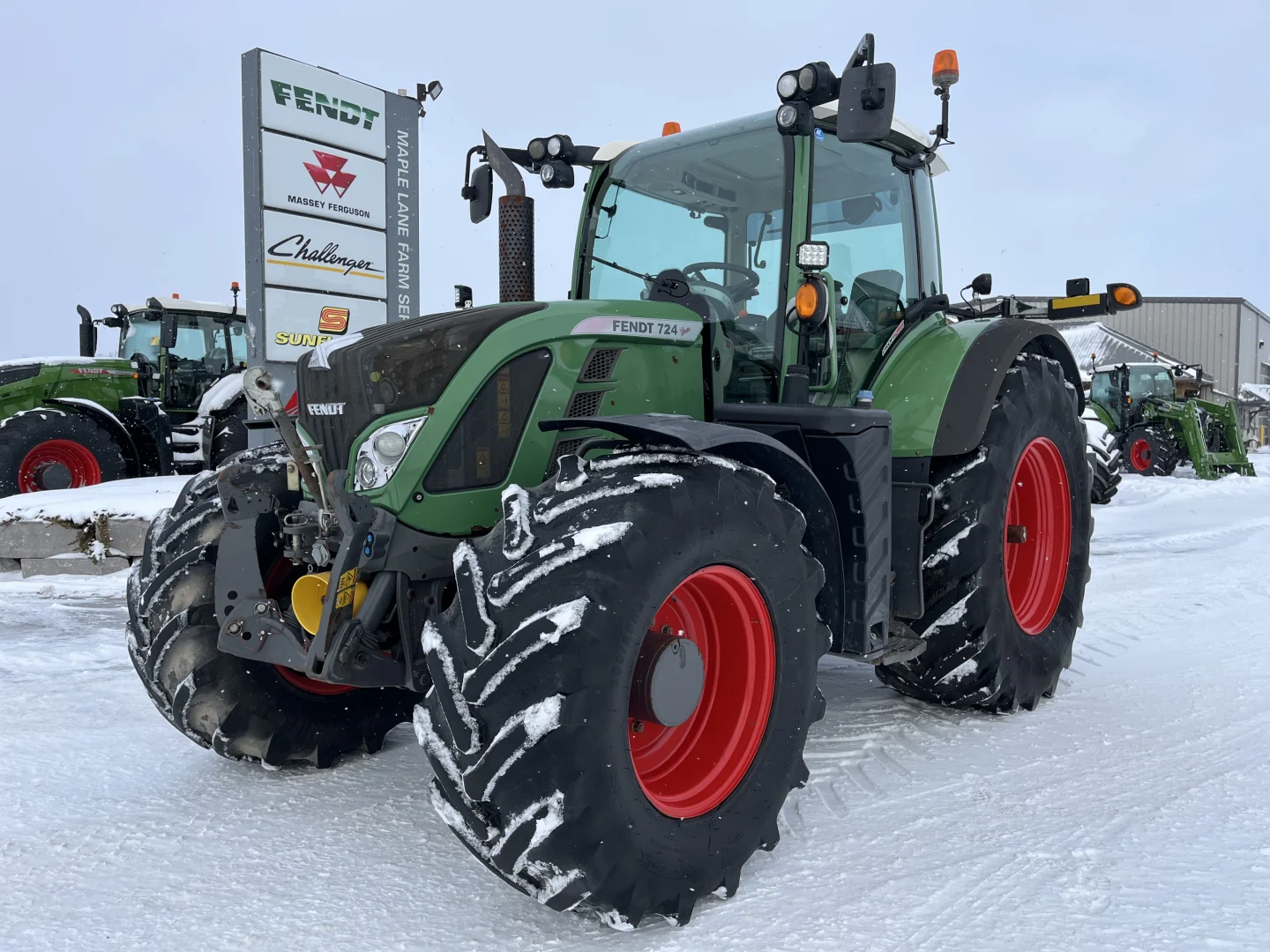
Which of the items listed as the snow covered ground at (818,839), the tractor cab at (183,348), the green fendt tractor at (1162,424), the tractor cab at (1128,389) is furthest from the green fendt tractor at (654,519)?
the tractor cab at (1128,389)

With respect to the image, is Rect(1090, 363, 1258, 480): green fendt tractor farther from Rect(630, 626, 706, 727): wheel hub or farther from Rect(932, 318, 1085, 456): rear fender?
Rect(630, 626, 706, 727): wheel hub

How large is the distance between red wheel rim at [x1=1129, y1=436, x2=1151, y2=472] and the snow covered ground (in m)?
16.8

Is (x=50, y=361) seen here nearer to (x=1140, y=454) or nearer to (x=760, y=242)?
(x=760, y=242)

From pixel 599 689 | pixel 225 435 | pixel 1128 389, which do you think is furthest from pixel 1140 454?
pixel 599 689

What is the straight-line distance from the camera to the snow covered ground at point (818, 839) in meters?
2.26

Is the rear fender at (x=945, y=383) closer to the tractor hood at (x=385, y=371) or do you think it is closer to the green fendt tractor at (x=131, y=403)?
the tractor hood at (x=385, y=371)

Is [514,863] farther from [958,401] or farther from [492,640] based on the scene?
[958,401]

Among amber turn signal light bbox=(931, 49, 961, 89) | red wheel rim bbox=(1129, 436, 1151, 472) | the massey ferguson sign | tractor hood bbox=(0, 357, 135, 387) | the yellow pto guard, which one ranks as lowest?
red wheel rim bbox=(1129, 436, 1151, 472)

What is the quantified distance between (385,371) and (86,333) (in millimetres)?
11615

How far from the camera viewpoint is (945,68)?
13.0 ft

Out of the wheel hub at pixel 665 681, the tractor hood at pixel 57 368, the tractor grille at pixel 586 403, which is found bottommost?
the wheel hub at pixel 665 681

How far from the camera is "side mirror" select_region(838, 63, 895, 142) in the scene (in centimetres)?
291

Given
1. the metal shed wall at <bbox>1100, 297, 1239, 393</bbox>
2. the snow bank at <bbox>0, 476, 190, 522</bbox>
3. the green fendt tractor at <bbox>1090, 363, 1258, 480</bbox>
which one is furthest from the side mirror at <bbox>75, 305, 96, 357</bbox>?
the metal shed wall at <bbox>1100, 297, 1239, 393</bbox>

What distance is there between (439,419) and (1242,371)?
2135 inches
